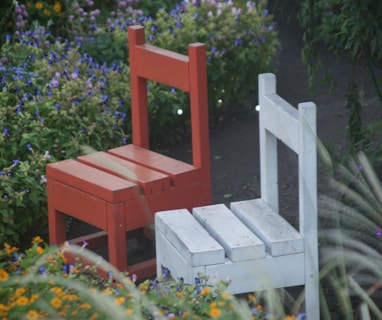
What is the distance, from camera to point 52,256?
117 inches

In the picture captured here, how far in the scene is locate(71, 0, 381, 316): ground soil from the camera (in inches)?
213

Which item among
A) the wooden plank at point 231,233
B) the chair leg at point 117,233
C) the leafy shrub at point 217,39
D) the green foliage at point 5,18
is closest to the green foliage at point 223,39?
the leafy shrub at point 217,39

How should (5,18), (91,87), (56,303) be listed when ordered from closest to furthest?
(56,303)
(91,87)
(5,18)

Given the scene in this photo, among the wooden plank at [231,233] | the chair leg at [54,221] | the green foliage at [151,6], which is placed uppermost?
the green foliage at [151,6]

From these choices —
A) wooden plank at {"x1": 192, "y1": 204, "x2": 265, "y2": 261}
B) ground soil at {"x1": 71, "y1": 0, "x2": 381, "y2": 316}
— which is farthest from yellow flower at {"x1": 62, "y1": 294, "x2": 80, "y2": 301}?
ground soil at {"x1": 71, "y1": 0, "x2": 381, "y2": 316}

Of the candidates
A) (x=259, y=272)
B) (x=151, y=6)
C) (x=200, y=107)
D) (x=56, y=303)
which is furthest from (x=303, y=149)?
(x=151, y=6)

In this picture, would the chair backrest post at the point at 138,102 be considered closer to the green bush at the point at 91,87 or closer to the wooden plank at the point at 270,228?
the green bush at the point at 91,87

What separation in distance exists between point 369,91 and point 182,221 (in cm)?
387

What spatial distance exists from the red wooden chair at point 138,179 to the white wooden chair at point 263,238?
0.29 m

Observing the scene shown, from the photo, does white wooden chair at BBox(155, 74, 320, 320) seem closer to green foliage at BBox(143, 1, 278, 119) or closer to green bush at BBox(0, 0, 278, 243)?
green bush at BBox(0, 0, 278, 243)

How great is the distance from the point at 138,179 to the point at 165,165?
22 cm

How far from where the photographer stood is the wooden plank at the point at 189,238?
3.25 metres

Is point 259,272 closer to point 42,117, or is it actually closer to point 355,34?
point 355,34

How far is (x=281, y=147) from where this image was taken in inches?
242
